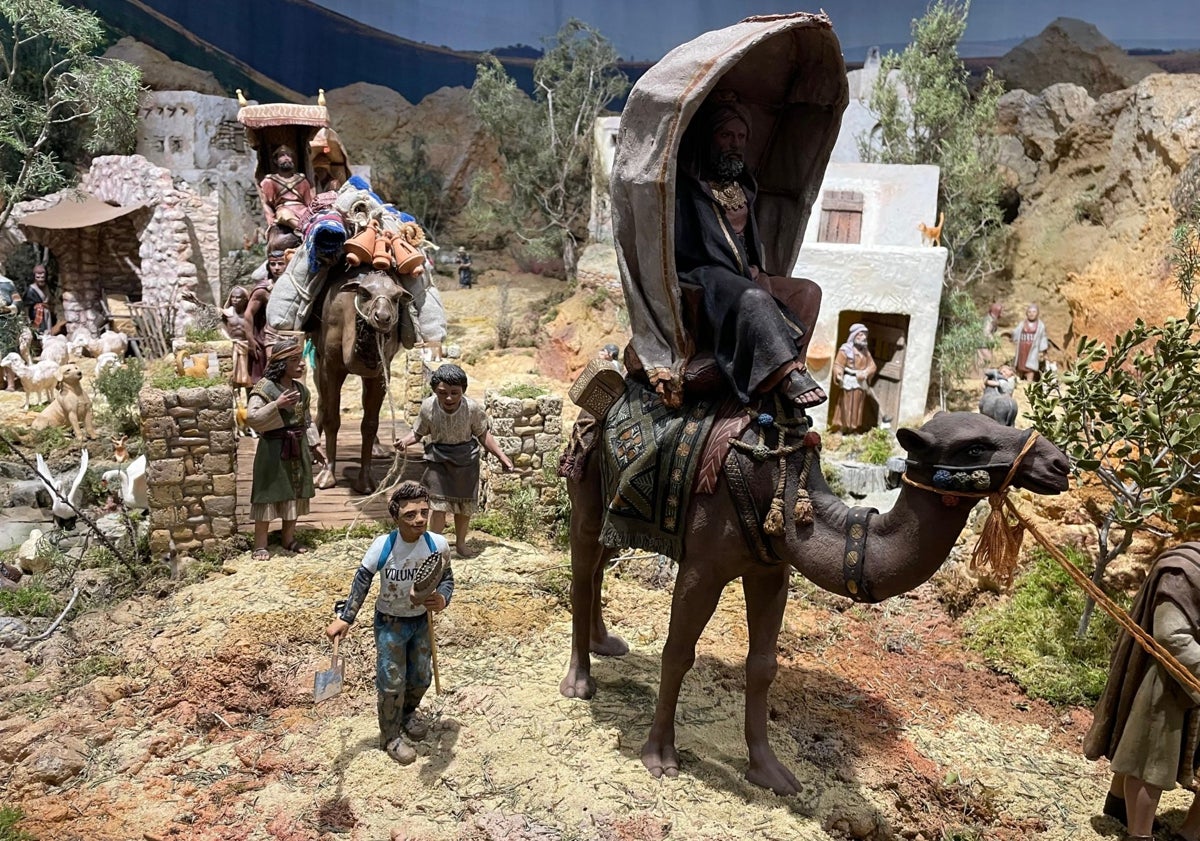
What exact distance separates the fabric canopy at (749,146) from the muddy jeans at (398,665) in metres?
1.94

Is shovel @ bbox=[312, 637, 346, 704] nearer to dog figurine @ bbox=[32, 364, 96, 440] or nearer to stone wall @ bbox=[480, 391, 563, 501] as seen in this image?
stone wall @ bbox=[480, 391, 563, 501]

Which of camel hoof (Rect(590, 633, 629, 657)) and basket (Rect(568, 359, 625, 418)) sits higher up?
basket (Rect(568, 359, 625, 418))


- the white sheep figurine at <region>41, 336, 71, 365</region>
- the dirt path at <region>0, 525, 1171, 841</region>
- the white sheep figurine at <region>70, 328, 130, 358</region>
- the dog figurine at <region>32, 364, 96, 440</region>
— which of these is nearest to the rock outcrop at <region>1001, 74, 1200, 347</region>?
the dirt path at <region>0, 525, 1171, 841</region>

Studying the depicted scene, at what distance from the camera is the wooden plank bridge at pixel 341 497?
314 inches

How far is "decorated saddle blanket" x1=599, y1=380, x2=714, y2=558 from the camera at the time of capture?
4223 mm

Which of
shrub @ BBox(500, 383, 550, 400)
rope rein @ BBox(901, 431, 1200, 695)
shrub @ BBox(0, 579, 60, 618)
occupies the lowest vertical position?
shrub @ BBox(0, 579, 60, 618)

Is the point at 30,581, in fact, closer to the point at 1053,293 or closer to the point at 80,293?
the point at 80,293

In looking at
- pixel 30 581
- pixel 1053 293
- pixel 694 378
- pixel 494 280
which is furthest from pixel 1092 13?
pixel 30 581

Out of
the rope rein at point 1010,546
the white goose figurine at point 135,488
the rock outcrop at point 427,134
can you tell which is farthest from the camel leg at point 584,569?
the rock outcrop at point 427,134

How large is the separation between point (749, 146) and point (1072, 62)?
2318 cm

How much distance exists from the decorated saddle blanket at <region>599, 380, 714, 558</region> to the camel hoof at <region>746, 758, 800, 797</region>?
4.45ft

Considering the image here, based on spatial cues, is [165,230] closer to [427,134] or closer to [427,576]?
[427,134]

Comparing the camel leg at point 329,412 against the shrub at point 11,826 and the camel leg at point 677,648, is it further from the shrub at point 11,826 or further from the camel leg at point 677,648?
the camel leg at point 677,648

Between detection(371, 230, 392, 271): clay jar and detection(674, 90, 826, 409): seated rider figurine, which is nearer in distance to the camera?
detection(674, 90, 826, 409): seated rider figurine
